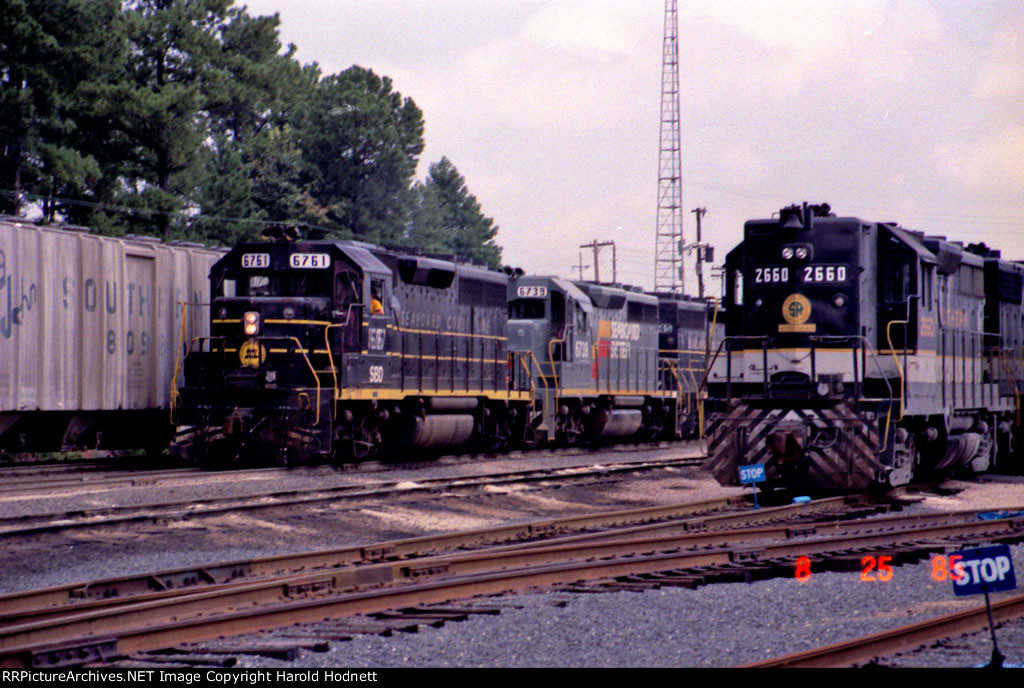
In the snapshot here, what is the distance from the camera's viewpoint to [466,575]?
28.3 feet

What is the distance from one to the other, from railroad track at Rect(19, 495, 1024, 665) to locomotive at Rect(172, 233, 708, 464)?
6.31 meters

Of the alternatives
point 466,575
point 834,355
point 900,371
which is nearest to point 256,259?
point 834,355

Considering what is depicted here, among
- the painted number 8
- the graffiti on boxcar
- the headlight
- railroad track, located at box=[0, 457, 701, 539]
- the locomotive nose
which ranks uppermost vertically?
the graffiti on boxcar

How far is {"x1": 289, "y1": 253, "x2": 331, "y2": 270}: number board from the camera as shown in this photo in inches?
678

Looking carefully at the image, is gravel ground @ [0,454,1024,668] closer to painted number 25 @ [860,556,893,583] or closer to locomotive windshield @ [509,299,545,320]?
painted number 25 @ [860,556,893,583]

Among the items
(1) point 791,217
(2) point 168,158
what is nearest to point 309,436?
(1) point 791,217

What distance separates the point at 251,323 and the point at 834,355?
8.01 meters

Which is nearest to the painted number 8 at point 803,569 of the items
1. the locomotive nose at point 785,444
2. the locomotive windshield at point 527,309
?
the locomotive nose at point 785,444

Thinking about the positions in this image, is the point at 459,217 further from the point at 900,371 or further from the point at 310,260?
the point at 900,371

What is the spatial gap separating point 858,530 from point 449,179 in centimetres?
6791

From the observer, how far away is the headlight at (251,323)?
55.8ft

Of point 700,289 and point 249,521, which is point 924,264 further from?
point 700,289

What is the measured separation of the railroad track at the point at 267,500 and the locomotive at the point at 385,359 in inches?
52.5

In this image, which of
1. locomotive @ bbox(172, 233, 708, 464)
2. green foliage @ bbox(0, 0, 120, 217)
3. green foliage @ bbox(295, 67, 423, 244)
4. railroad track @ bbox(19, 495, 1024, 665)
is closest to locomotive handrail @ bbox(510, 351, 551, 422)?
locomotive @ bbox(172, 233, 708, 464)
